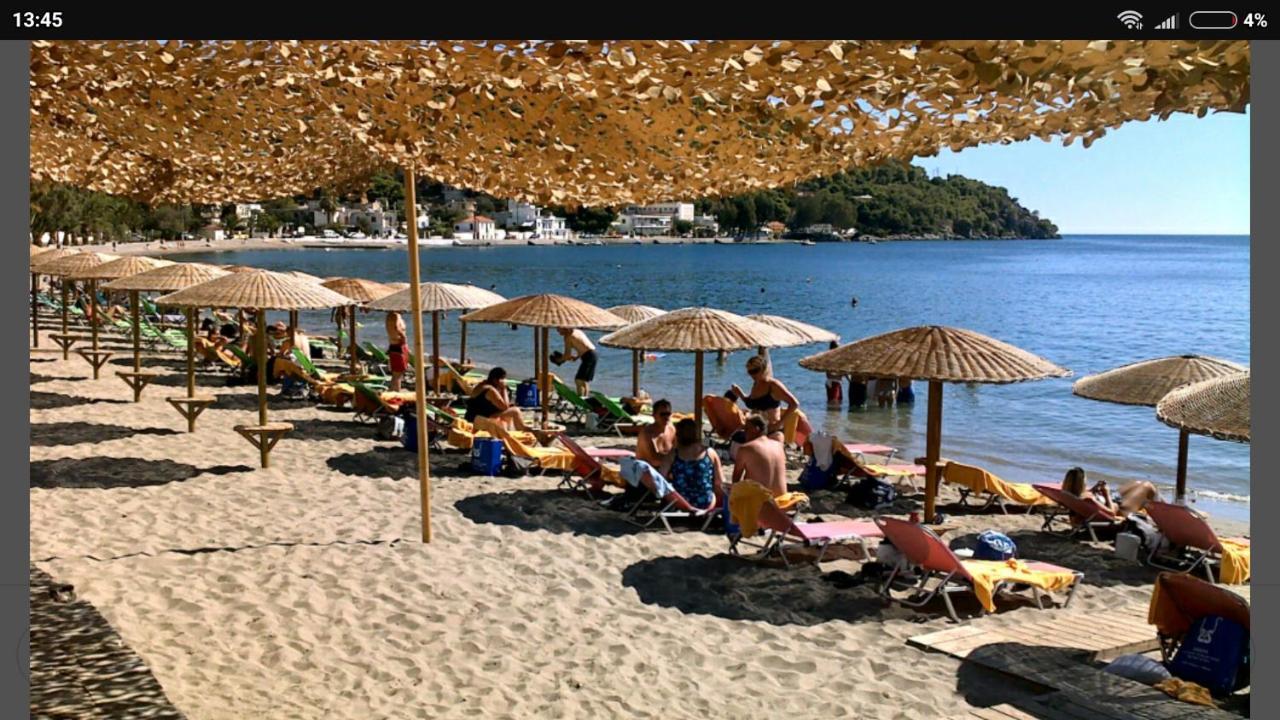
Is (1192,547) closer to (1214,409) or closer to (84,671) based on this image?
(1214,409)

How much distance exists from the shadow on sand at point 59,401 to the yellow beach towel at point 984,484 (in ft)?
30.5

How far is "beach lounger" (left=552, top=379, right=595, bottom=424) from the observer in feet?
42.1

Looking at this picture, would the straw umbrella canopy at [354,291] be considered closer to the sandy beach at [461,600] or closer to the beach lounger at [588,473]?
the sandy beach at [461,600]

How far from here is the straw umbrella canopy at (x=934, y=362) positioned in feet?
25.0

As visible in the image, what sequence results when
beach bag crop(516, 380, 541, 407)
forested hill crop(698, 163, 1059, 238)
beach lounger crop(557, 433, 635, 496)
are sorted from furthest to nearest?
forested hill crop(698, 163, 1059, 238) < beach bag crop(516, 380, 541, 407) < beach lounger crop(557, 433, 635, 496)

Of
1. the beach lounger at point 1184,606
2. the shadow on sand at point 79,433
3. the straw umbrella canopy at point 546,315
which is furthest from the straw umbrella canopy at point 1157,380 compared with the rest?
the shadow on sand at point 79,433

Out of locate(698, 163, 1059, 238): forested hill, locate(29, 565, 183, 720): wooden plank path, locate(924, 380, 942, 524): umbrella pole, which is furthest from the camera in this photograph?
locate(698, 163, 1059, 238): forested hill

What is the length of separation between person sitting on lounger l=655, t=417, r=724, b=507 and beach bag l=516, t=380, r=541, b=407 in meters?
7.32

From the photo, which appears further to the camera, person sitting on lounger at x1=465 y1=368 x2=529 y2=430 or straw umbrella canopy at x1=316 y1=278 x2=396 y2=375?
straw umbrella canopy at x1=316 y1=278 x2=396 y2=375

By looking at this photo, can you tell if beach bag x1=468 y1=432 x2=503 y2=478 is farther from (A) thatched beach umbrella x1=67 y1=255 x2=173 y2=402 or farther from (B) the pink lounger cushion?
(A) thatched beach umbrella x1=67 y1=255 x2=173 y2=402
